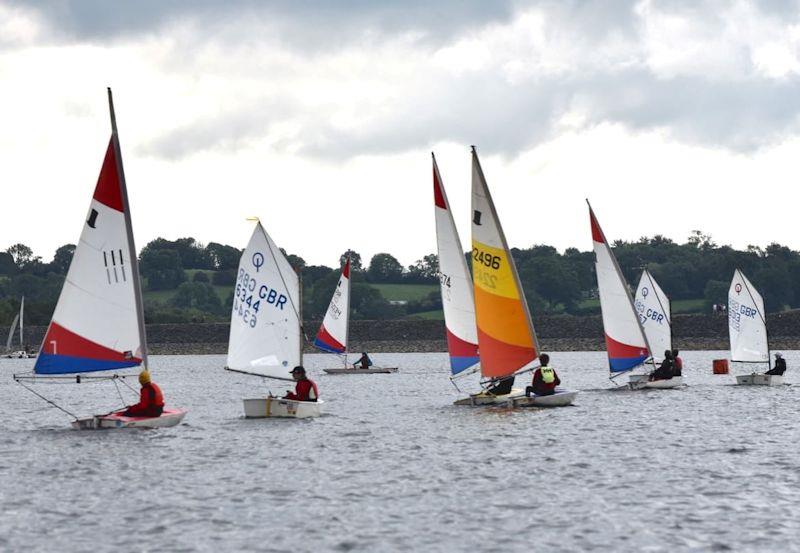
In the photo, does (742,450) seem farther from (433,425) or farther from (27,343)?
(27,343)

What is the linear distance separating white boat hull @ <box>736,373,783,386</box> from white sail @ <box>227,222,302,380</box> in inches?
1116

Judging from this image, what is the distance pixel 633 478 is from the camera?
26.3 m

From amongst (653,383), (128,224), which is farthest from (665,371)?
(128,224)

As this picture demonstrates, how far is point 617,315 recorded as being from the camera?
50031 mm

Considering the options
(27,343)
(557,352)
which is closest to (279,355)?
(557,352)

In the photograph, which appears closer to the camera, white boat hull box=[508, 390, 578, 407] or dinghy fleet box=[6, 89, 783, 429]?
dinghy fleet box=[6, 89, 783, 429]

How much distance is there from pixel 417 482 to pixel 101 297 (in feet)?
34.0

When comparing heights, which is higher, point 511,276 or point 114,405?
point 511,276

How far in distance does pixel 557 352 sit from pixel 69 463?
130 m

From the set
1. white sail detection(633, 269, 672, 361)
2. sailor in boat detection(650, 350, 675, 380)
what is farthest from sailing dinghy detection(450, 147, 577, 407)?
white sail detection(633, 269, 672, 361)

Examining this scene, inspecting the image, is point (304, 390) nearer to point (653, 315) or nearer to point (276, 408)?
point (276, 408)

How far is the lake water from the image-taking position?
65.6ft

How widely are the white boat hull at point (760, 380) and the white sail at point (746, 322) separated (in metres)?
2.58

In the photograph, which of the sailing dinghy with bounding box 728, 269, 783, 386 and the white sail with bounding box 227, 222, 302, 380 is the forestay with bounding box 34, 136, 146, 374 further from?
the sailing dinghy with bounding box 728, 269, 783, 386
